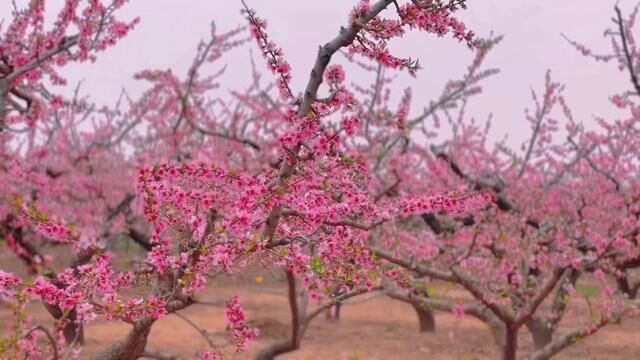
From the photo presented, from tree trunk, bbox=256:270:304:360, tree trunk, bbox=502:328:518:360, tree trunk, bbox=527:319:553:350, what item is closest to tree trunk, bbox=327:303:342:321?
tree trunk, bbox=527:319:553:350

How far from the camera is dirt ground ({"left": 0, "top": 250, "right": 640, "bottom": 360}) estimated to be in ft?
41.4

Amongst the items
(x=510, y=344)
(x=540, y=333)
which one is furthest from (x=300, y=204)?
(x=540, y=333)

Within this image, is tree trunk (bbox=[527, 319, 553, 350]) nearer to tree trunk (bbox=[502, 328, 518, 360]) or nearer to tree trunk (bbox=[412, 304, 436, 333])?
tree trunk (bbox=[412, 304, 436, 333])

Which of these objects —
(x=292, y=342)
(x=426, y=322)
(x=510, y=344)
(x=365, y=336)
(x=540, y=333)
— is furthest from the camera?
(x=426, y=322)

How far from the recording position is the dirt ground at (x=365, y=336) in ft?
41.4

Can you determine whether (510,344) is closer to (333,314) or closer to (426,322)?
(426,322)

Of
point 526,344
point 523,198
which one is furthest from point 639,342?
point 523,198

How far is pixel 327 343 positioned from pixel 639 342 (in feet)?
21.0

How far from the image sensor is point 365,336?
14820mm

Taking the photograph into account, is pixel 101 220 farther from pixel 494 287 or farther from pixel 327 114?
pixel 327 114

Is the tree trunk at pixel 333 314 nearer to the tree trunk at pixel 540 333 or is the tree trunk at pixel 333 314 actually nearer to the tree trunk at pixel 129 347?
the tree trunk at pixel 540 333

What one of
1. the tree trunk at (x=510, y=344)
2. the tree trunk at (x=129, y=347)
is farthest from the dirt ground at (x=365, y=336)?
the tree trunk at (x=129, y=347)

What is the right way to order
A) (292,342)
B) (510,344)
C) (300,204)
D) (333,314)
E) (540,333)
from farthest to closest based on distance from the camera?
(333,314) < (540,333) < (292,342) < (510,344) < (300,204)

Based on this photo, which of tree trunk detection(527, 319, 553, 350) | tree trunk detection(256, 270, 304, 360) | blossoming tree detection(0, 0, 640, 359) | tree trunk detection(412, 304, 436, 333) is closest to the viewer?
blossoming tree detection(0, 0, 640, 359)
